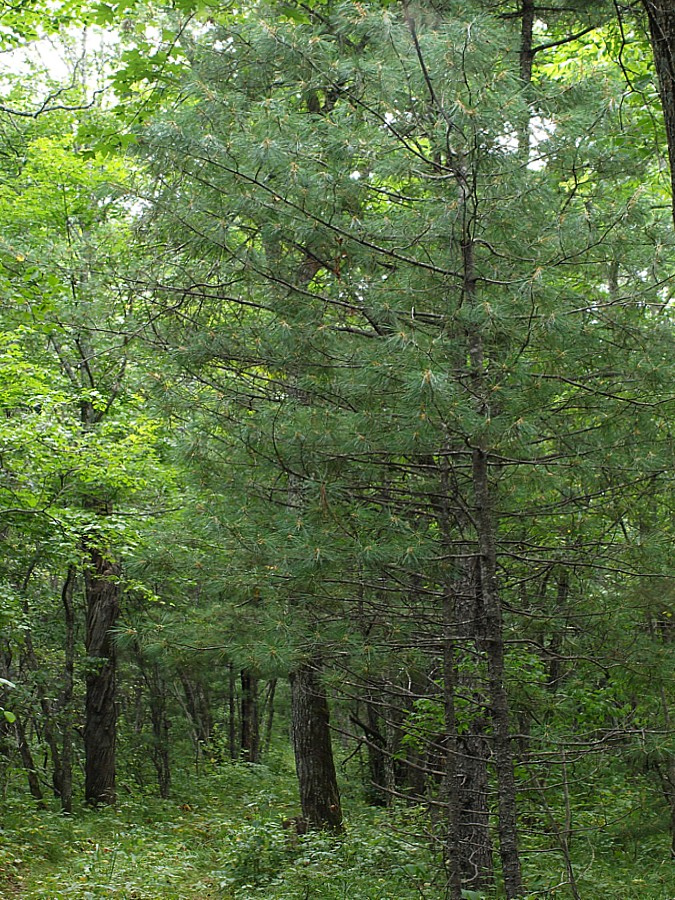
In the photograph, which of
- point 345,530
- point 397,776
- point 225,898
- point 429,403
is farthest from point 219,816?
point 429,403

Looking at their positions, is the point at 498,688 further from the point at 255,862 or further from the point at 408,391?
the point at 255,862

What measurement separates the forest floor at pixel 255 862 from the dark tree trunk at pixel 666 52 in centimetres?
479

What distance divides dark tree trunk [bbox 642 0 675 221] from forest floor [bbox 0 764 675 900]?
15.7ft

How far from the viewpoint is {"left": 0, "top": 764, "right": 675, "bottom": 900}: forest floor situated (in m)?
7.25

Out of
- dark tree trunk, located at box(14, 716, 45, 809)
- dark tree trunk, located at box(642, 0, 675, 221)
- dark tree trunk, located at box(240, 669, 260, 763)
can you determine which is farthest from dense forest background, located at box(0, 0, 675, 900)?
dark tree trunk, located at box(240, 669, 260, 763)

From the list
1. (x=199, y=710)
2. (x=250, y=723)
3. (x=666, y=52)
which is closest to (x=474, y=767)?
(x=666, y=52)

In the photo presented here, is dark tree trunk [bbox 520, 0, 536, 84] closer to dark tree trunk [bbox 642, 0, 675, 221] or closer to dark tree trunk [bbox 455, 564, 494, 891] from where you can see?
dark tree trunk [bbox 455, 564, 494, 891]

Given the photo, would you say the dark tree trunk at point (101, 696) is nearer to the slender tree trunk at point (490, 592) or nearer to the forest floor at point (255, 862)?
the forest floor at point (255, 862)

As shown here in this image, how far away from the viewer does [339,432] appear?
5.77 m

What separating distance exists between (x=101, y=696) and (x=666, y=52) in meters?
13.1

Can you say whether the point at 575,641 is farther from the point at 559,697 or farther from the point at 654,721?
the point at 654,721

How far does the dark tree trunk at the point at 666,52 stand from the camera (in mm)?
2523

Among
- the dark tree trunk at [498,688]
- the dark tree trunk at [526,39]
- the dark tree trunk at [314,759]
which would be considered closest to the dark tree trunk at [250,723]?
the dark tree trunk at [314,759]

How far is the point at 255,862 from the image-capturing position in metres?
8.43
